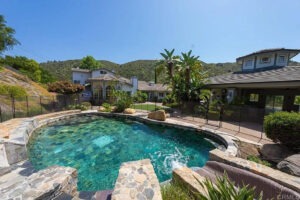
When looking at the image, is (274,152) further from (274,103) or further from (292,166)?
(274,103)

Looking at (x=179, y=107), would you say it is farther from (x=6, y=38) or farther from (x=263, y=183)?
(x=6, y=38)

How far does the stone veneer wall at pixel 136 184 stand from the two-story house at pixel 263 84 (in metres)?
11.7

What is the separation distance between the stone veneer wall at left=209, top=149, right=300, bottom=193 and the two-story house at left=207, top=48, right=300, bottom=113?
30.5 ft

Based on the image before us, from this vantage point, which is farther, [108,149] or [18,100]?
[18,100]

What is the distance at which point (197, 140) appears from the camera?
28.6ft

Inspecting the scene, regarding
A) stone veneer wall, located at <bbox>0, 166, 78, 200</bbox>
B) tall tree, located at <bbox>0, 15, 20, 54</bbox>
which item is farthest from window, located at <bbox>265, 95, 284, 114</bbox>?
tall tree, located at <bbox>0, 15, 20, 54</bbox>

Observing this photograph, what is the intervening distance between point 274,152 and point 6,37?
22.0 meters

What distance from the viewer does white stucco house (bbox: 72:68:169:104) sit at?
23.1 meters

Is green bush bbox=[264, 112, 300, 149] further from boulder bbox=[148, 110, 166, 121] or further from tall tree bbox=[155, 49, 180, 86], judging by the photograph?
tall tree bbox=[155, 49, 180, 86]

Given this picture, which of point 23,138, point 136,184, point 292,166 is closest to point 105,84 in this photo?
point 23,138

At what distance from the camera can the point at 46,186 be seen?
300 cm

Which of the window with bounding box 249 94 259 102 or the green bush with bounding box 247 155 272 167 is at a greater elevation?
the window with bounding box 249 94 259 102

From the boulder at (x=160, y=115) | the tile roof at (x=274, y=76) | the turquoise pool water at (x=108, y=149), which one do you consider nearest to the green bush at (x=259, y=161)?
the turquoise pool water at (x=108, y=149)

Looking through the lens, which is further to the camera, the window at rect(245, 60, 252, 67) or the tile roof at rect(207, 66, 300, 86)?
the window at rect(245, 60, 252, 67)
